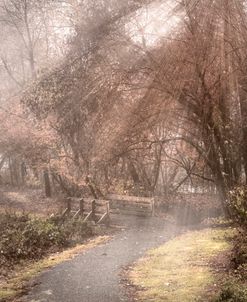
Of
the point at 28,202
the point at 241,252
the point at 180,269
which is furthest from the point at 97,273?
the point at 28,202

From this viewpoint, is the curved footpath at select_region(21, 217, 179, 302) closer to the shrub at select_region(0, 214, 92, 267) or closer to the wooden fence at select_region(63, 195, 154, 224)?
the shrub at select_region(0, 214, 92, 267)

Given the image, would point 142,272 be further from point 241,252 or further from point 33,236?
point 33,236

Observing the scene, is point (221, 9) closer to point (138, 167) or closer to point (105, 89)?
point (105, 89)

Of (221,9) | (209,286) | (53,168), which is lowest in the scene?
(209,286)

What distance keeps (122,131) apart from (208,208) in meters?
10.2

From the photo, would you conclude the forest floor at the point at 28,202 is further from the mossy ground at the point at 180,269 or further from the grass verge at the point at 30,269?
the mossy ground at the point at 180,269

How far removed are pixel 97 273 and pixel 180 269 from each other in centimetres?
205

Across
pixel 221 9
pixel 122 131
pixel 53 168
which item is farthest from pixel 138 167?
pixel 221 9

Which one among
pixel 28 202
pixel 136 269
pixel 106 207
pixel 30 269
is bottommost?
pixel 30 269

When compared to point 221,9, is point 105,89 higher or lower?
lower

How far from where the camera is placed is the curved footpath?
924cm

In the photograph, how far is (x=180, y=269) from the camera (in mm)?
11055

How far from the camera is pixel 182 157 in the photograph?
2392cm

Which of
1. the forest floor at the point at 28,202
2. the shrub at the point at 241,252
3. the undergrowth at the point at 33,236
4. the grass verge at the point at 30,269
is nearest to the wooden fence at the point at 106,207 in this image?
the undergrowth at the point at 33,236
